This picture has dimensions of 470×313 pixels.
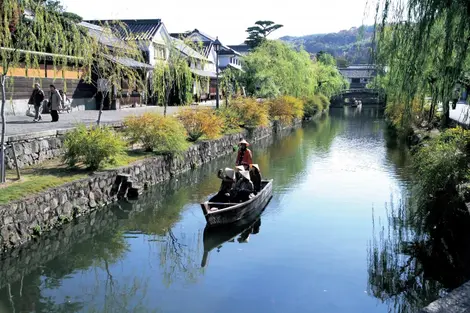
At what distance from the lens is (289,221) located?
42.4ft

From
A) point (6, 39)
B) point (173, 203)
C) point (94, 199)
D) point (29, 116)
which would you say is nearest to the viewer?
point (6, 39)

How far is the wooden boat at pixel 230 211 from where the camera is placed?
11031mm

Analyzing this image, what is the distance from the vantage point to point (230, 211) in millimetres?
11367

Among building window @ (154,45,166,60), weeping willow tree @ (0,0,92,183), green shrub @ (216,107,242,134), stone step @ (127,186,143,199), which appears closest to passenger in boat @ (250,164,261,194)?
stone step @ (127,186,143,199)

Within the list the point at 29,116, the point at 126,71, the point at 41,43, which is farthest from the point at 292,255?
the point at 29,116

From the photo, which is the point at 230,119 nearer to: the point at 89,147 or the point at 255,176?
the point at 255,176

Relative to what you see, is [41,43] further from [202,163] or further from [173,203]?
[202,163]

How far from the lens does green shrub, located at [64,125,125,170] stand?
513 inches

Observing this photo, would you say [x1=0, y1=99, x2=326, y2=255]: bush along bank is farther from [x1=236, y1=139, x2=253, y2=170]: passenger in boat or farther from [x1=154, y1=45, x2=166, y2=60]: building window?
[x1=154, y1=45, x2=166, y2=60]: building window

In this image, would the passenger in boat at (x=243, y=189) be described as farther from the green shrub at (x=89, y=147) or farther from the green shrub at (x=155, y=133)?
the green shrub at (x=155, y=133)

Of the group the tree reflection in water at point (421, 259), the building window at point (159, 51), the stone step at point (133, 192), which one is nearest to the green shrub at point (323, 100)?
the building window at point (159, 51)

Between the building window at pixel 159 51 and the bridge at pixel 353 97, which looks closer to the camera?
the building window at pixel 159 51

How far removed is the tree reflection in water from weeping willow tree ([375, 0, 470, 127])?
101 inches

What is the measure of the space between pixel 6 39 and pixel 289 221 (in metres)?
8.21
